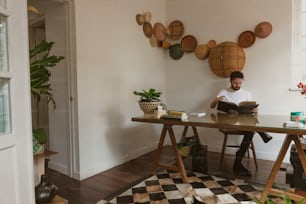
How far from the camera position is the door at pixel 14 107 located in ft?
3.88

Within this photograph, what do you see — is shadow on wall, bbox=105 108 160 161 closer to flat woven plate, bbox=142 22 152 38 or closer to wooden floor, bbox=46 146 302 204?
wooden floor, bbox=46 146 302 204

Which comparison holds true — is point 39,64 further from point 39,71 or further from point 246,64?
point 246,64

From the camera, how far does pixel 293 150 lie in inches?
87.0

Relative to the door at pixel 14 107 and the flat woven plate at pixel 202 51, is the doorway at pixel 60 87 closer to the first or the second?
the door at pixel 14 107

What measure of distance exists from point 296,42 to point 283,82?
20.6 inches

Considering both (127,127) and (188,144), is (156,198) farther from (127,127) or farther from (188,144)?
(127,127)

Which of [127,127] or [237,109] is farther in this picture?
[127,127]

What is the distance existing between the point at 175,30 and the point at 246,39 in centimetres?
113

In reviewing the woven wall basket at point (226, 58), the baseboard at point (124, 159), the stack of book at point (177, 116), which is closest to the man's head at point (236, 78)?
the woven wall basket at point (226, 58)

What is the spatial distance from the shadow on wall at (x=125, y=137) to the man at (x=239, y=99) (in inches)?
44.9

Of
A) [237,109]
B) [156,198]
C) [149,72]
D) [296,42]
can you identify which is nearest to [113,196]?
[156,198]

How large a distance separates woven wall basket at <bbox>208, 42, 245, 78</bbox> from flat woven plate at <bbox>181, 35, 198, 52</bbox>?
0.36m

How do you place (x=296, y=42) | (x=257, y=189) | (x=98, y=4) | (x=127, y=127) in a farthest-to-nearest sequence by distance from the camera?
(x=127, y=127), (x=296, y=42), (x=98, y=4), (x=257, y=189)

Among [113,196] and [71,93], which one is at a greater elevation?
[71,93]
